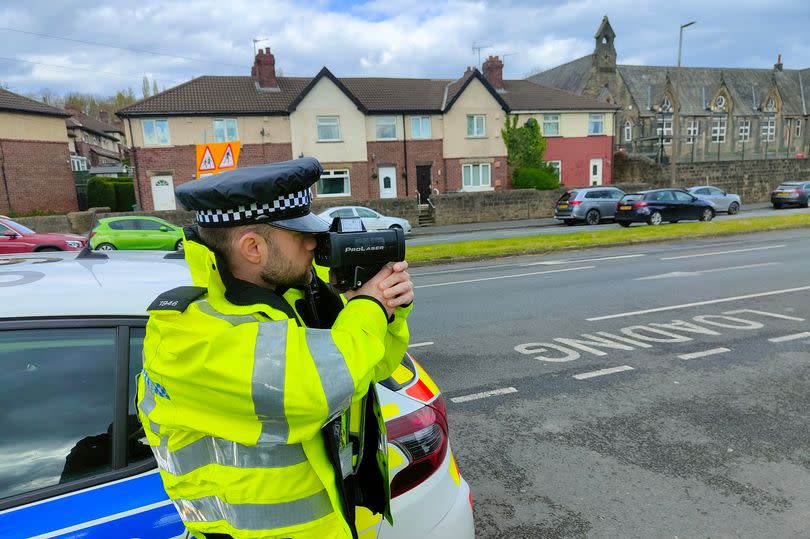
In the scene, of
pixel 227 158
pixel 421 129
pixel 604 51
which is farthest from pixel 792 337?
pixel 604 51

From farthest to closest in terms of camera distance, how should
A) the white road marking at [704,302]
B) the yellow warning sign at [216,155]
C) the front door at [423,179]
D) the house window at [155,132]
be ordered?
1. the front door at [423,179]
2. the house window at [155,132]
3. the yellow warning sign at [216,155]
4. the white road marking at [704,302]

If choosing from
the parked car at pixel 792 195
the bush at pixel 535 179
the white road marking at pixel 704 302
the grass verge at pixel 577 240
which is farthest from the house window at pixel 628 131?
the white road marking at pixel 704 302

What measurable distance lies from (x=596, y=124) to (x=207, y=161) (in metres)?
31.9

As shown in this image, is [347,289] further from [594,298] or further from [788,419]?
[594,298]

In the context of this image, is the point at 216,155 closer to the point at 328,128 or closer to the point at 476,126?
the point at 328,128

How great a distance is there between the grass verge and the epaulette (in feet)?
37.9

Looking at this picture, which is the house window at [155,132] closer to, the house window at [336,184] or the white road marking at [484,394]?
Result: the house window at [336,184]

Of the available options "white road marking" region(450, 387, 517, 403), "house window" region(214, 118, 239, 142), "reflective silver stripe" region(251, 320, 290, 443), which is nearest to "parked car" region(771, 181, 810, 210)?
"house window" region(214, 118, 239, 142)

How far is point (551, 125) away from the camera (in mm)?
34938

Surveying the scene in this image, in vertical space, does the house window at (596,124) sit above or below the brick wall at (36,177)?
above

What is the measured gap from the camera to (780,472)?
3.39 meters

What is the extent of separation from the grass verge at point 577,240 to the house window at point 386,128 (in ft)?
55.6

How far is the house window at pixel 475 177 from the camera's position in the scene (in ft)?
109

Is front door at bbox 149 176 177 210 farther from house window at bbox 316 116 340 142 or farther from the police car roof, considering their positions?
the police car roof
